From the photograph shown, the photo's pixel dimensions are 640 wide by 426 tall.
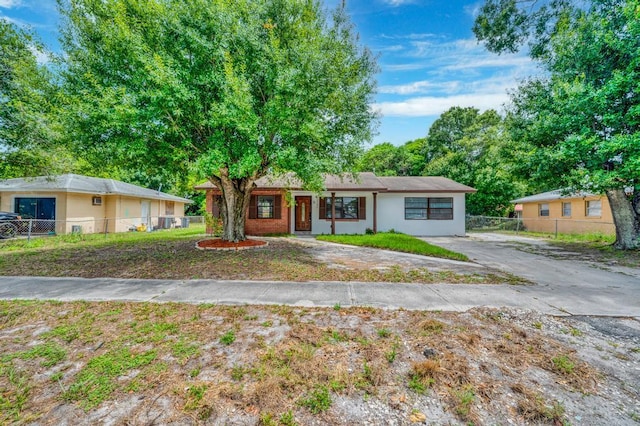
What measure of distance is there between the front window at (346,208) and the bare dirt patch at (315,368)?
12199 millimetres

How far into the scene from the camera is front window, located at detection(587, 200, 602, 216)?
17.3 metres

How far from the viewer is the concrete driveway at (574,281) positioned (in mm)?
4602

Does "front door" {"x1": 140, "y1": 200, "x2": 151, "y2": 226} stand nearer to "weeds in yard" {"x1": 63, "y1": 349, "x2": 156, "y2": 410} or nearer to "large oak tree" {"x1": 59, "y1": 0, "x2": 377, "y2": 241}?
"large oak tree" {"x1": 59, "y1": 0, "x2": 377, "y2": 241}

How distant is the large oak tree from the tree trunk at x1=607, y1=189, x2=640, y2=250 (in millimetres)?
11625

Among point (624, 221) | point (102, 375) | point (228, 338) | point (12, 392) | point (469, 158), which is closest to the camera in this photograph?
point (12, 392)

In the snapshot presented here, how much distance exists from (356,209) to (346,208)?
1.94 feet

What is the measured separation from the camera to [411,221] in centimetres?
1655

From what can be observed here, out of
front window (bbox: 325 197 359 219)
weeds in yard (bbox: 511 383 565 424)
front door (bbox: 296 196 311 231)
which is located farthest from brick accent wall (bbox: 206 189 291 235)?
weeds in yard (bbox: 511 383 565 424)

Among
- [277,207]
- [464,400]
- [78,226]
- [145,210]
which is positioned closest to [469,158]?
[277,207]

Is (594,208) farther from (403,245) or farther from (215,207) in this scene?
(215,207)

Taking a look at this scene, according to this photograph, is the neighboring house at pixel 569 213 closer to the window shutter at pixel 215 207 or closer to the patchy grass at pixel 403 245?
the patchy grass at pixel 403 245

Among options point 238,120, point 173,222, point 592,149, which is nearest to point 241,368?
point 238,120

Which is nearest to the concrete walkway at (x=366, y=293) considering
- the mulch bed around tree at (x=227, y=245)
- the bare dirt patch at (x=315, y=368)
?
the bare dirt patch at (x=315, y=368)

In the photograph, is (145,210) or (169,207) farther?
(169,207)
